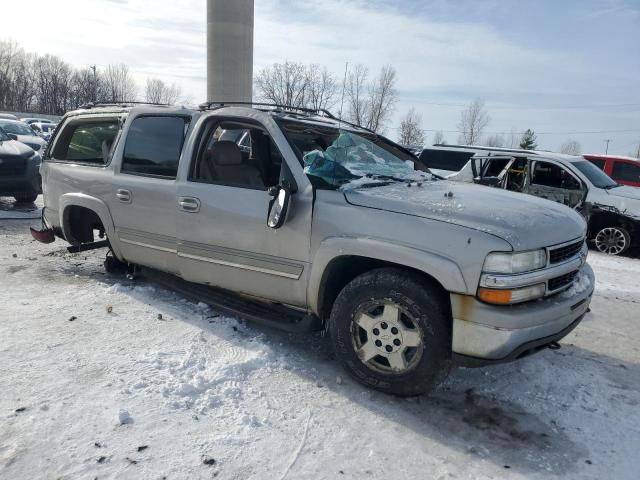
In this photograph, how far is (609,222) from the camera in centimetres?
876

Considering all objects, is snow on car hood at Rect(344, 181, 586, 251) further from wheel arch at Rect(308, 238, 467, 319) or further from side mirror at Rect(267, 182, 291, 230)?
side mirror at Rect(267, 182, 291, 230)

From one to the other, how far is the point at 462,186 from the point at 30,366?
3.41m

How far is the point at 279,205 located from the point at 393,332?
1.14 meters

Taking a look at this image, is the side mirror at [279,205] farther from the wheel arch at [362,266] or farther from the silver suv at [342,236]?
the wheel arch at [362,266]

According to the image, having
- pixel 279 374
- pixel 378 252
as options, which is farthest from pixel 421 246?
pixel 279 374

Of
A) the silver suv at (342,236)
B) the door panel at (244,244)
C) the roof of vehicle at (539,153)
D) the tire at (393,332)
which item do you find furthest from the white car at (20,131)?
the tire at (393,332)

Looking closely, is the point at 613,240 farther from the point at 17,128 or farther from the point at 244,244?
the point at 17,128

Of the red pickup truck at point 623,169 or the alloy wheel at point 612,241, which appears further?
the red pickup truck at point 623,169

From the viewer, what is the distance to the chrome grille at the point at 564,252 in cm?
310

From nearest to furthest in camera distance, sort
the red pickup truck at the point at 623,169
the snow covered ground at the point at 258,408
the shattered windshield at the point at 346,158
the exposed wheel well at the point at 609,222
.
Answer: the snow covered ground at the point at 258,408 → the shattered windshield at the point at 346,158 → the exposed wheel well at the point at 609,222 → the red pickup truck at the point at 623,169

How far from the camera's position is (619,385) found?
12.0 feet

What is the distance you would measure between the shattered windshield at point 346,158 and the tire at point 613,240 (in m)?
5.74

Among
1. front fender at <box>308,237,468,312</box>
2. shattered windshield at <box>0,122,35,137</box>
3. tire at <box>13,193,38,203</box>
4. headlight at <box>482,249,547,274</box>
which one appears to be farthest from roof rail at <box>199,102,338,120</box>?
shattered windshield at <box>0,122,35,137</box>

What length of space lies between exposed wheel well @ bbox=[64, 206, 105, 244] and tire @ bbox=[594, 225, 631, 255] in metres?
8.09
